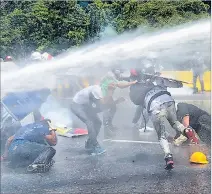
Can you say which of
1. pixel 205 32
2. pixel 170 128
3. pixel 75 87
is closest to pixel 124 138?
pixel 75 87

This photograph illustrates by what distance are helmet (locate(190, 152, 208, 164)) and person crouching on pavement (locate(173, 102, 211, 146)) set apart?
144mm

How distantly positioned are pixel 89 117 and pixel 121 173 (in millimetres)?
1230

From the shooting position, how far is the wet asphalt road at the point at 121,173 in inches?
175

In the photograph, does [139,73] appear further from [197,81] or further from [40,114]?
[197,81]

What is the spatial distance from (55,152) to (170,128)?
1.36 meters

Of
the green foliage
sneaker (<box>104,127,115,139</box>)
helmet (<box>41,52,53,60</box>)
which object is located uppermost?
the green foliage

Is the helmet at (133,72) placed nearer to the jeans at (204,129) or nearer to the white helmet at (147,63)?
the white helmet at (147,63)

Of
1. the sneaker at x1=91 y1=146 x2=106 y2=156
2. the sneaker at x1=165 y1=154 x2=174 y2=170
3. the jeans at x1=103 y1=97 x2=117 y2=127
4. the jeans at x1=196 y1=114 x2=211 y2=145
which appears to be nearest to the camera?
the sneaker at x1=165 y1=154 x2=174 y2=170

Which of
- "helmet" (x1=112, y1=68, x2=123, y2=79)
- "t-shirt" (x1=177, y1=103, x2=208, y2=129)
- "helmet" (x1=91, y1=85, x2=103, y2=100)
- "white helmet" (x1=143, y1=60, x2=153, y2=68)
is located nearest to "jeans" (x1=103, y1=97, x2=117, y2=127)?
"helmet" (x1=91, y1=85, x2=103, y2=100)

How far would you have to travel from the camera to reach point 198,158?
5039 mm

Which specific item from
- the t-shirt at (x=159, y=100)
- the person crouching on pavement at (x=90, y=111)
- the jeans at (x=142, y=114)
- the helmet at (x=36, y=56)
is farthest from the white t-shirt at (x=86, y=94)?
the t-shirt at (x=159, y=100)

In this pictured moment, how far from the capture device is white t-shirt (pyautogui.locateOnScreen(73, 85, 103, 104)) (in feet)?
16.2

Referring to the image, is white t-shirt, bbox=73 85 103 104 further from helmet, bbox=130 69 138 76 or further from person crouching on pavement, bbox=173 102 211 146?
person crouching on pavement, bbox=173 102 211 146

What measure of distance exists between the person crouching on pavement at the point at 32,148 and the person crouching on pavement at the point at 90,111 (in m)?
0.55
